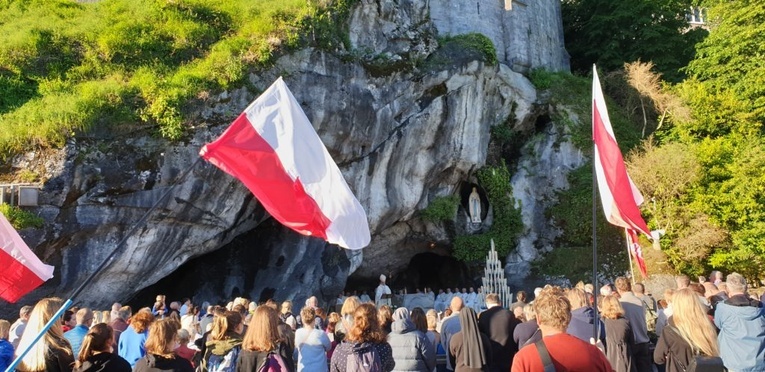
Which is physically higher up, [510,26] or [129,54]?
[510,26]

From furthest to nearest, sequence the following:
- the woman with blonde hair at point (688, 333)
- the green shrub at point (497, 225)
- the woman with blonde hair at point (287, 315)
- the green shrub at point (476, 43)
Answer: the green shrub at point (497, 225) < the green shrub at point (476, 43) < the woman with blonde hair at point (287, 315) < the woman with blonde hair at point (688, 333)

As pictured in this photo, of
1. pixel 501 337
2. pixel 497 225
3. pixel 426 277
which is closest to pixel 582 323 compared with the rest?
pixel 501 337

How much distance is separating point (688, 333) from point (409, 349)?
94.4 inches

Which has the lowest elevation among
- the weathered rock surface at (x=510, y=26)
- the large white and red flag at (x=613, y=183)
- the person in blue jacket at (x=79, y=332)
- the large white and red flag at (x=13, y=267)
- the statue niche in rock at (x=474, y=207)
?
the person in blue jacket at (x=79, y=332)

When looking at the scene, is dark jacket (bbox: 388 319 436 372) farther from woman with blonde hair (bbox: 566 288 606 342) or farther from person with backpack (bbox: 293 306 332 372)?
woman with blonde hair (bbox: 566 288 606 342)

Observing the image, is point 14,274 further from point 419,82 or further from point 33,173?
point 419,82

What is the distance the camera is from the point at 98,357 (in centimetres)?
455

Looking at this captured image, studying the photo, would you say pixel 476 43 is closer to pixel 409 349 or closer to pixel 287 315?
pixel 287 315

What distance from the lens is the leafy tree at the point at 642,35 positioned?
31.6 meters

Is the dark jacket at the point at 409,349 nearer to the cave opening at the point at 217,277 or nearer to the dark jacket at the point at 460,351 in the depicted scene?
the dark jacket at the point at 460,351

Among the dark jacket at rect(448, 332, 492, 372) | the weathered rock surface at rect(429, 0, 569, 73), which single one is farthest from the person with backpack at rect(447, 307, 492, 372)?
the weathered rock surface at rect(429, 0, 569, 73)

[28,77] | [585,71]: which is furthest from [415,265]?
[28,77]

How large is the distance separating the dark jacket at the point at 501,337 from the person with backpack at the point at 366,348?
6.35 ft

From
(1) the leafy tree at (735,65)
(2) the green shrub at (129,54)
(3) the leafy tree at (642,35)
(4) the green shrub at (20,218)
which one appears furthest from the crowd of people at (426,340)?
(3) the leafy tree at (642,35)
